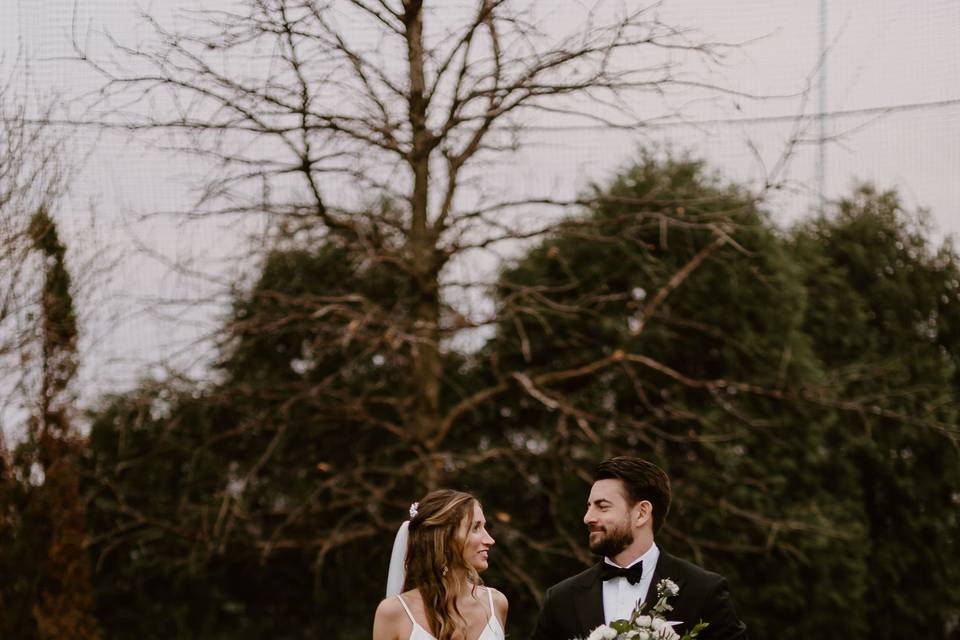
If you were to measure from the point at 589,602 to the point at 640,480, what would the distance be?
0.39m

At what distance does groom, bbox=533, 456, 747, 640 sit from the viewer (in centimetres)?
321

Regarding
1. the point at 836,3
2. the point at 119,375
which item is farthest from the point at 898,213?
the point at 119,375

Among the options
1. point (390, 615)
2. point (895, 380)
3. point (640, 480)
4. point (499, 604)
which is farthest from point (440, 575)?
point (895, 380)

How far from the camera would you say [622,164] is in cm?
780

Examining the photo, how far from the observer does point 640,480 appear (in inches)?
129

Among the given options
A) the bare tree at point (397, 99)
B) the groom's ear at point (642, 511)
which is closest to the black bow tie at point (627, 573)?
the groom's ear at point (642, 511)

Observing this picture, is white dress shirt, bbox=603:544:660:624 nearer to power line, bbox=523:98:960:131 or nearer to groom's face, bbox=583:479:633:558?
groom's face, bbox=583:479:633:558

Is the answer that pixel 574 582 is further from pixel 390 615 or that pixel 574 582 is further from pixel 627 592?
pixel 390 615

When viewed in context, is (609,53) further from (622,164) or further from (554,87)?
(622,164)

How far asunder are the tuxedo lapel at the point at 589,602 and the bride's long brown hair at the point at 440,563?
356 millimetres

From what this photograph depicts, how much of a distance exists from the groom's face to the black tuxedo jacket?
126 mm

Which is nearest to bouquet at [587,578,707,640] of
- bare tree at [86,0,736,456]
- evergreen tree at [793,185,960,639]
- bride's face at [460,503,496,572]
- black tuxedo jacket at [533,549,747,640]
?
black tuxedo jacket at [533,549,747,640]

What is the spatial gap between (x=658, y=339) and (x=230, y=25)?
11.8ft

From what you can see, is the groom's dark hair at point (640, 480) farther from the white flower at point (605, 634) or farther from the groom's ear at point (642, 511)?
the white flower at point (605, 634)
